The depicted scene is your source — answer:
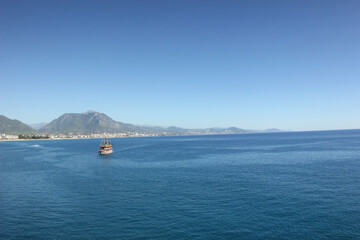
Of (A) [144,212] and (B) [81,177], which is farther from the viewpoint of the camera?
(B) [81,177]

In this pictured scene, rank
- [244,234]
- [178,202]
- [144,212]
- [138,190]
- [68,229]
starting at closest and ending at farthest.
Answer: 1. [244,234]
2. [68,229]
3. [144,212]
4. [178,202]
5. [138,190]

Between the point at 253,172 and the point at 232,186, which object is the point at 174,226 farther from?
the point at 253,172

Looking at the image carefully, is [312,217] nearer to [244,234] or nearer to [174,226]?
[244,234]

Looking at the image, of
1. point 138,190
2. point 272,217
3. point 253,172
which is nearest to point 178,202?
point 138,190

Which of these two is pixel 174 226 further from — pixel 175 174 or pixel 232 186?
pixel 175 174

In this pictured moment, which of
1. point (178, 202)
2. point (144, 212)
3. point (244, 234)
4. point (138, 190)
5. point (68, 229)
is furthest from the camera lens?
point (138, 190)

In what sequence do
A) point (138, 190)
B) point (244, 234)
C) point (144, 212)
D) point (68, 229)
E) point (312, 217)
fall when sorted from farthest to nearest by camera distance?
point (138, 190) < point (144, 212) < point (312, 217) < point (68, 229) < point (244, 234)

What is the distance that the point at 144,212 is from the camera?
148 feet

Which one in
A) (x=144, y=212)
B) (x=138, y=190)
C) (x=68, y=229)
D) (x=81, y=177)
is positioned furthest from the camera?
(x=81, y=177)

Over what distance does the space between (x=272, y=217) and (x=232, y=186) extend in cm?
2169

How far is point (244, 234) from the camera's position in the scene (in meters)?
35.6

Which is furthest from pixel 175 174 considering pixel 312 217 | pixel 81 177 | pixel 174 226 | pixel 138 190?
pixel 312 217

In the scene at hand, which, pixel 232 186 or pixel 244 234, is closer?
pixel 244 234

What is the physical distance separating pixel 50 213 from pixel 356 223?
184 ft
